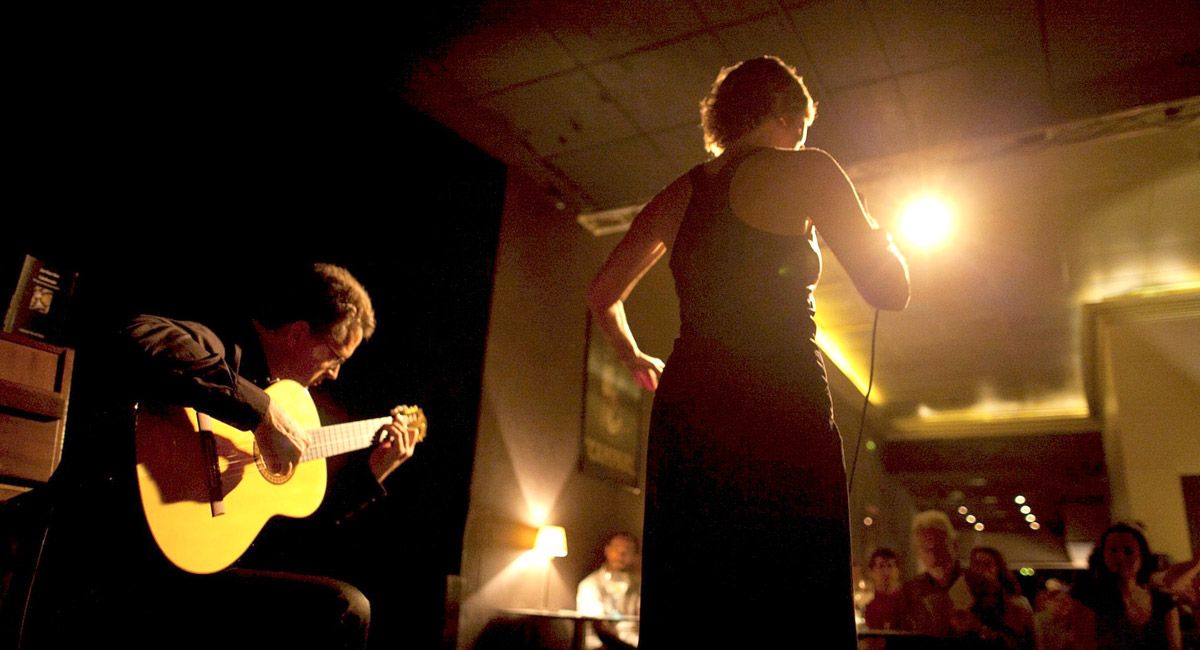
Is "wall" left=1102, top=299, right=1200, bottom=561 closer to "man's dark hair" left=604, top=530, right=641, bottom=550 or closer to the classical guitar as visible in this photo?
"man's dark hair" left=604, top=530, right=641, bottom=550

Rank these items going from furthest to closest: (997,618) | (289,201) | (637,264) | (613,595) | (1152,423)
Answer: (1152,423), (613,595), (997,618), (289,201), (637,264)

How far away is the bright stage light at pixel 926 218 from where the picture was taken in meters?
5.30

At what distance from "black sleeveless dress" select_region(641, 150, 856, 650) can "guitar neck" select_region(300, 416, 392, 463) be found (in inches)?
58.4

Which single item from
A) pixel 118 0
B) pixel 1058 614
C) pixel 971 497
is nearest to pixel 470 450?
Answer: pixel 118 0

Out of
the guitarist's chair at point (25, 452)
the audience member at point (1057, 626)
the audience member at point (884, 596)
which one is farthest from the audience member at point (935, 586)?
A: the guitarist's chair at point (25, 452)

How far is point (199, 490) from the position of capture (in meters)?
2.01

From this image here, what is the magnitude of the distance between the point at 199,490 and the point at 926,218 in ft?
16.1

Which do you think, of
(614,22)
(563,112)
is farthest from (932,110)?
(563,112)

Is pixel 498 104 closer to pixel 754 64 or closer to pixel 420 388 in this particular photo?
pixel 420 388

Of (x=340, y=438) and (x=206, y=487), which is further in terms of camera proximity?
(x=340, y=438)

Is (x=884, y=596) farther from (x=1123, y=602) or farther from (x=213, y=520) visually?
(x=213, y=520)

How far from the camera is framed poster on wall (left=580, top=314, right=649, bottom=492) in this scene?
5.68 meters

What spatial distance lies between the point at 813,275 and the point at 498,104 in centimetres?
357

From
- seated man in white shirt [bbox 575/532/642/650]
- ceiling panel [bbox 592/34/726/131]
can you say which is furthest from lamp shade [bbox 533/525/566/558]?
ceiling panel [bbox 592/34/726/131]
